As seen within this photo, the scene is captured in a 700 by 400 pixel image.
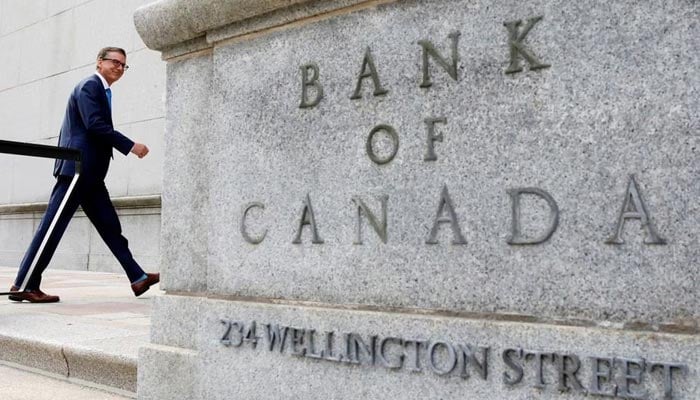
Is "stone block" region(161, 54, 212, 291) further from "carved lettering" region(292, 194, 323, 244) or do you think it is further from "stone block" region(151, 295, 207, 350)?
"carved lettering" region(292, 194, 323, 244)

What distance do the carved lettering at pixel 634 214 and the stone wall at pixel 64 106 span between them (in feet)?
26.1

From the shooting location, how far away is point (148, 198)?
30.4 ft

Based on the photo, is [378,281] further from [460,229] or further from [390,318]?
[460,229]

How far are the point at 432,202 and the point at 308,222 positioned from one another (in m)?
0.54

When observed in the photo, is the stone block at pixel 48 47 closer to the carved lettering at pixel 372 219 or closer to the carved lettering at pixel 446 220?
the carved lettering at pixel 372 219

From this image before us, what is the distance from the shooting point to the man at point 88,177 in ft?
18.5

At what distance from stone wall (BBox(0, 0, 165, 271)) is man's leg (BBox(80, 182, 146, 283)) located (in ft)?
10.6

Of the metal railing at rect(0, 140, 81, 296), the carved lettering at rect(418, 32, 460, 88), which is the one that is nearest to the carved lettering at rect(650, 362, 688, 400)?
the carved lettering at rect(418, 32, 460, 88)

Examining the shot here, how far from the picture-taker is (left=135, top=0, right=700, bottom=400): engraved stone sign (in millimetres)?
1881

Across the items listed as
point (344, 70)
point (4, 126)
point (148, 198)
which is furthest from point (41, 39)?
point (344, 70)

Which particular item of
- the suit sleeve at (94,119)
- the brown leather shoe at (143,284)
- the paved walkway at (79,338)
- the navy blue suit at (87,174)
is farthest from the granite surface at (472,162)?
the brown leather shoe at (143,284)

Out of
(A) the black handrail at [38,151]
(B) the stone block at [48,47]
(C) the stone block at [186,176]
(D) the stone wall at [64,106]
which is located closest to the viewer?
(C) the stone block at [186,176]

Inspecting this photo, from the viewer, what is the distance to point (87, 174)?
5.79 m

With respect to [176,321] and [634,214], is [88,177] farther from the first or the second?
[634,214]
